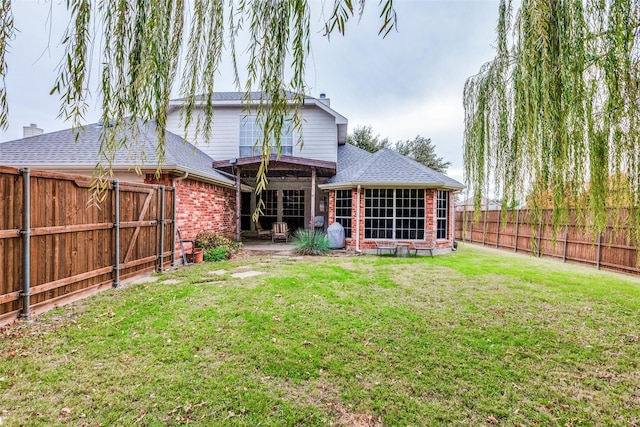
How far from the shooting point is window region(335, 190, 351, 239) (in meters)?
11.1

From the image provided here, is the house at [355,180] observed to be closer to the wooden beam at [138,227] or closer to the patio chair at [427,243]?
the patio chair at [427,243]

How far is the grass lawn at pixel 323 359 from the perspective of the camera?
93.3 inches

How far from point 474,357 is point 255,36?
3.79 m

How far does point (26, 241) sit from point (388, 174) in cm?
960

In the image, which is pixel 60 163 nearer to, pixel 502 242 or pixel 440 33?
pixel 440 33

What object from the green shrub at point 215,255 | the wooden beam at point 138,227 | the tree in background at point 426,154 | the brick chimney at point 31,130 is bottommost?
the green shrub at point 215,255

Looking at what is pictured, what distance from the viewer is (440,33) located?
327cm

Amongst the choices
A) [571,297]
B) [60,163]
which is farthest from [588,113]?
[60,163]

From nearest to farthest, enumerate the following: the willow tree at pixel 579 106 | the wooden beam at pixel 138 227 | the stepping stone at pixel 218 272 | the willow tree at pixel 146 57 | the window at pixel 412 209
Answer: the willow tree at pixel 146 57, the willow tree at pixel 579 106, the wooden beam at pixel 138 227, the stepping stone at pixel 218 272, the window at pixel 412 209

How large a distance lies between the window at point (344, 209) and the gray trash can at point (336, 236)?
1.05 ft

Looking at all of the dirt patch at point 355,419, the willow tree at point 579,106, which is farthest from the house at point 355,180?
the dirt patch at point 355,419

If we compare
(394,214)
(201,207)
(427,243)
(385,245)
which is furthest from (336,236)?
(201,207)

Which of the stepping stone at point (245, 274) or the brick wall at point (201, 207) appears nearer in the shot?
the stepping stone at point (245, 274)

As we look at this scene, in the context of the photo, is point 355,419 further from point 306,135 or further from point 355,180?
point 306,135
